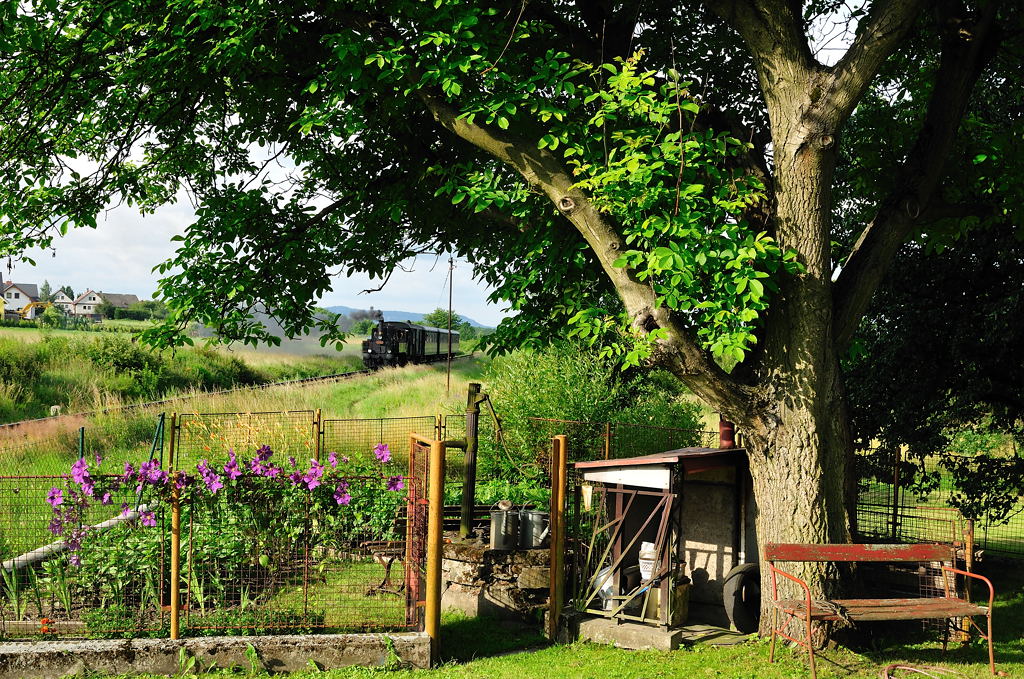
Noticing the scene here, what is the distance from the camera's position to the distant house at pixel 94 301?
3444 centimetres

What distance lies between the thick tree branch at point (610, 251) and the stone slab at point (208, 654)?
354 centimetres

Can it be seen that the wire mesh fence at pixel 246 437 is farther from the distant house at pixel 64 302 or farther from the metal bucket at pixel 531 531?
the distant house at pixel 64 302

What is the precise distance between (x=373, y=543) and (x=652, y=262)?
3.86m

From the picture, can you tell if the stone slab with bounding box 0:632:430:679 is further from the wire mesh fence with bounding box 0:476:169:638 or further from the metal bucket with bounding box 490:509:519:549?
the metal bucket with bounding box 490:509:519:549

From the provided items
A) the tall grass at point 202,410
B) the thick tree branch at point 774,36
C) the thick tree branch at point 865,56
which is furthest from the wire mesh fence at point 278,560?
the thick tree branch at point 865,56

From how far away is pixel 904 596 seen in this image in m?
9.69

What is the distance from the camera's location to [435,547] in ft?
26.4

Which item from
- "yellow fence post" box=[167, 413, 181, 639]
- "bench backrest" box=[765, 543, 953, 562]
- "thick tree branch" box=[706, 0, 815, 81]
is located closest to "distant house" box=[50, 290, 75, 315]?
"yellow fence post" box=[167, 413, 181, 639]

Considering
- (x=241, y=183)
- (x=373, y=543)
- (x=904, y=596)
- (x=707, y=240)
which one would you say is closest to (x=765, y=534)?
(x=904, y=596)

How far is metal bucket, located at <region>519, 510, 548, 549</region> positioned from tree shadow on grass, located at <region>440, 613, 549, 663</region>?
3.30ft

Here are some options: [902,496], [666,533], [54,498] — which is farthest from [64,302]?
[666,533]

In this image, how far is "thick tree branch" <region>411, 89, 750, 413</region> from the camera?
8.33m

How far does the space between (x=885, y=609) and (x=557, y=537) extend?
3.13 m

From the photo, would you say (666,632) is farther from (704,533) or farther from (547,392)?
(547,392)
